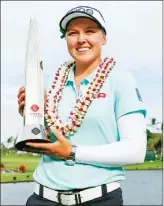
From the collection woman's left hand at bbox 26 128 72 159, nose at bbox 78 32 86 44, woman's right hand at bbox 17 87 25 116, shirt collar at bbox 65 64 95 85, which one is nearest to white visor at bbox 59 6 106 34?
nose at bbox 78 32 86 44

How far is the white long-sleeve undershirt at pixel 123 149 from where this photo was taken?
5.99 feet

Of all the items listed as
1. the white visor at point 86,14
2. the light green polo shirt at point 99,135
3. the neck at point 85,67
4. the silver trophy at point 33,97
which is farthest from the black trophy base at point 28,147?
the white visor at point 86,14

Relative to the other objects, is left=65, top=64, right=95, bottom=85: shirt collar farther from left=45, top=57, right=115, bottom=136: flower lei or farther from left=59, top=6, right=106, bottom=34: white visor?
left=59, top=6, right=106, bottom=34: white visor

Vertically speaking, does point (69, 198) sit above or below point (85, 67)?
below

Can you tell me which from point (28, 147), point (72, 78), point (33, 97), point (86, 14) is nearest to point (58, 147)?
point (28, 147)

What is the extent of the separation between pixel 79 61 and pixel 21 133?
1.24 ft

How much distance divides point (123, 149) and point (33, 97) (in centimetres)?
40

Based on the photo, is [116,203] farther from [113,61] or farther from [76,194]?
[113,61]

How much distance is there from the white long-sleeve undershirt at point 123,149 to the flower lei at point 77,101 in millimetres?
105

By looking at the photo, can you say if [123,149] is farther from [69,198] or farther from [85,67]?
[85,67]

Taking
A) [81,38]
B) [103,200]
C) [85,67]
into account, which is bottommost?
[103,200]

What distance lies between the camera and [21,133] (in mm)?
1822

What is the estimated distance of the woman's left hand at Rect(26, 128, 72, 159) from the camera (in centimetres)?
179

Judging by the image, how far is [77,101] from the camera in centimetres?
193
